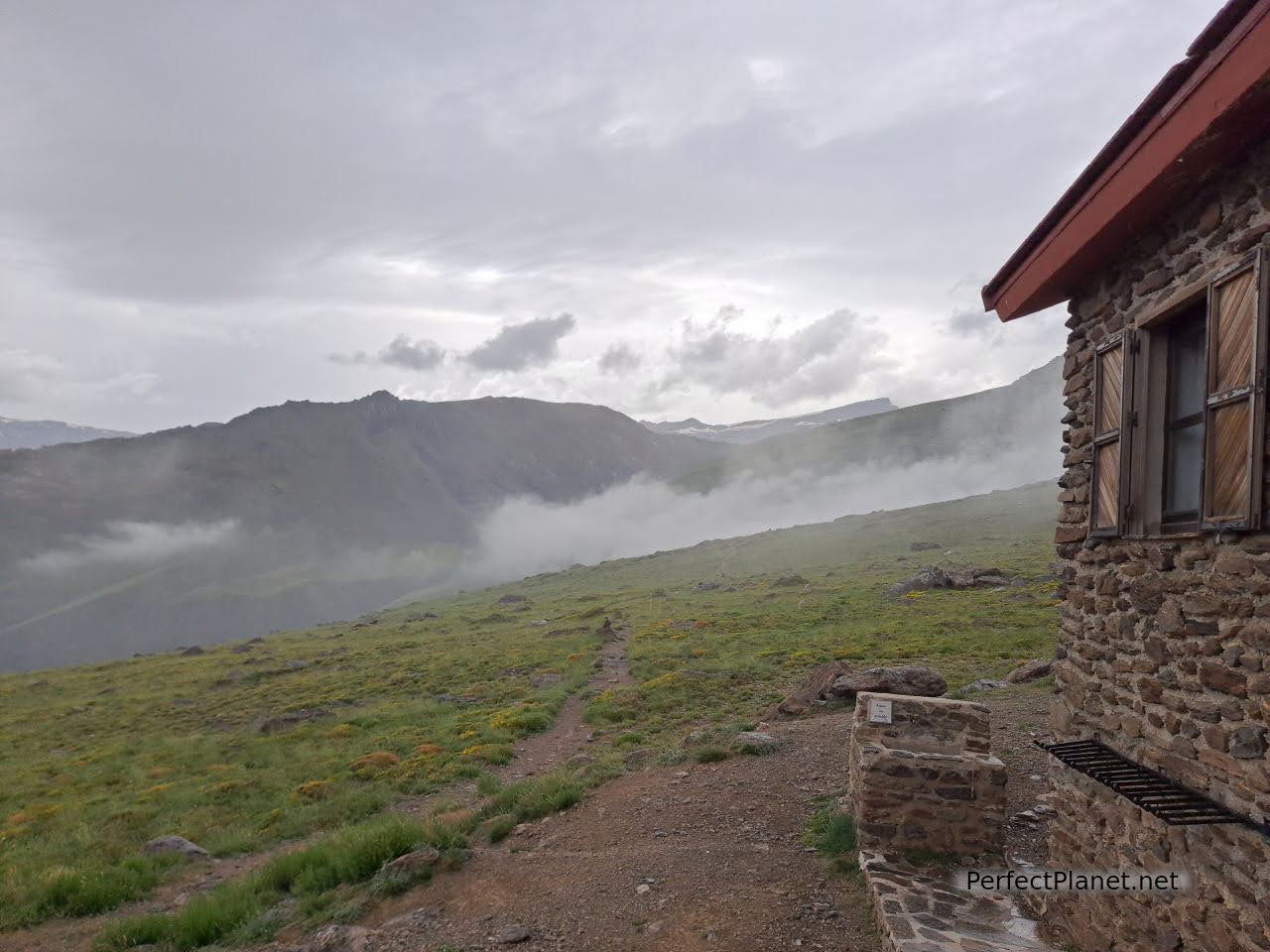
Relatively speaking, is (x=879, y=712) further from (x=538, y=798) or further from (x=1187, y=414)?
(x=538, y=798)

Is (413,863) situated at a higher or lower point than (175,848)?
higher

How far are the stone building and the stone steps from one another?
0.59m

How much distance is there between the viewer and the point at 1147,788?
5738 mm

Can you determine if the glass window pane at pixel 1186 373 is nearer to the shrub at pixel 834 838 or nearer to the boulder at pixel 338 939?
the shrub at pixel 834 838

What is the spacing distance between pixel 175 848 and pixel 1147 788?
17.0 metres

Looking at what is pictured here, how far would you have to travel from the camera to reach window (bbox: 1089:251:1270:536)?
15.9 ft

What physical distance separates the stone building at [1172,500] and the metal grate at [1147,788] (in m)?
0.02

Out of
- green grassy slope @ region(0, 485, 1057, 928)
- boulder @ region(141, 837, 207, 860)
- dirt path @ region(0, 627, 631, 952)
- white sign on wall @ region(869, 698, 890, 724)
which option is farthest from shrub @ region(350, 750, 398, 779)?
white sign on wall @ region(869, 698, 890, 724)

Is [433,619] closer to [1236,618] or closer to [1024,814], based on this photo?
[1024,814]

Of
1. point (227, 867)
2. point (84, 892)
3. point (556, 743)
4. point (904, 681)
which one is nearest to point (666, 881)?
point (904, 681)

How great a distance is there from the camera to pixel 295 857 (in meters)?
12.5

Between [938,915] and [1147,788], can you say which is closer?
[1147,788]

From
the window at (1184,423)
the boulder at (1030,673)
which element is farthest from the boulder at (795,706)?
the window at (1184,423)

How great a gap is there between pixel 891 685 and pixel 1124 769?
424 inches
